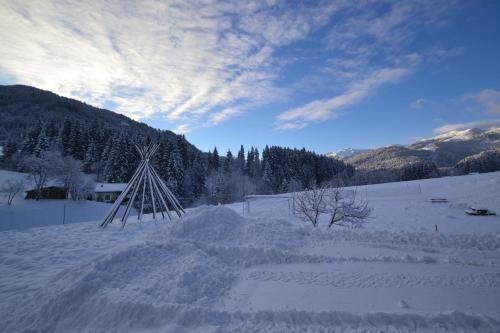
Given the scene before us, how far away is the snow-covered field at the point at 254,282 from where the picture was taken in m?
4.13

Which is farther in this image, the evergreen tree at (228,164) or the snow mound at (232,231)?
the evergreen tree at (228,164)

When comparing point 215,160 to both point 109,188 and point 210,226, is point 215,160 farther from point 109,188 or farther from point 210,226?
point 210,226

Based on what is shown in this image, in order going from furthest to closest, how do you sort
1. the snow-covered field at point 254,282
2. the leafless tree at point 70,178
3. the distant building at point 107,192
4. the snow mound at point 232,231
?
the distant building at point 107,192 → the leafless tree at point 70,178 → the snow mound at point 232,231 → the snow-covered field at point 254,282

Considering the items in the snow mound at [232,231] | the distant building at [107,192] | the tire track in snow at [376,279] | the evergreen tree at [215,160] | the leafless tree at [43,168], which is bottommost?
the tire track in snow at [376,279]

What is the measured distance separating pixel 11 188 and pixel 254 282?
34.4 m

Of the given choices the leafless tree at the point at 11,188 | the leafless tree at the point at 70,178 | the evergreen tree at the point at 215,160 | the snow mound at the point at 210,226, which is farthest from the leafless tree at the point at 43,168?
the evergreen tree at the point at 215,160

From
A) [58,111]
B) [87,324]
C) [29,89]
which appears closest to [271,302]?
[87,324]

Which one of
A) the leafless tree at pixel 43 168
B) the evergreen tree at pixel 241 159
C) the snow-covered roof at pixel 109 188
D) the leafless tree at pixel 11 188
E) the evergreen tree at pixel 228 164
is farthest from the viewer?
the evergreen tree at pixel 241 159

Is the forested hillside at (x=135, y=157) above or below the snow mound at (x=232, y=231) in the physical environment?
above

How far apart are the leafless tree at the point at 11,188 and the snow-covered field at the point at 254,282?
24.6 metres

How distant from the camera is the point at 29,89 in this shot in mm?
93750

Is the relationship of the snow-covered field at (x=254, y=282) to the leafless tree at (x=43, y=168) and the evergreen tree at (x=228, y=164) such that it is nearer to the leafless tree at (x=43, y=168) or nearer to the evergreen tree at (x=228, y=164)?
the leafless tree at (x=43, y=168)

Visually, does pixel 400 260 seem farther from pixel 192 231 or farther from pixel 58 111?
pixel 58 111

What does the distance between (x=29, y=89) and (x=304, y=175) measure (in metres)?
107
